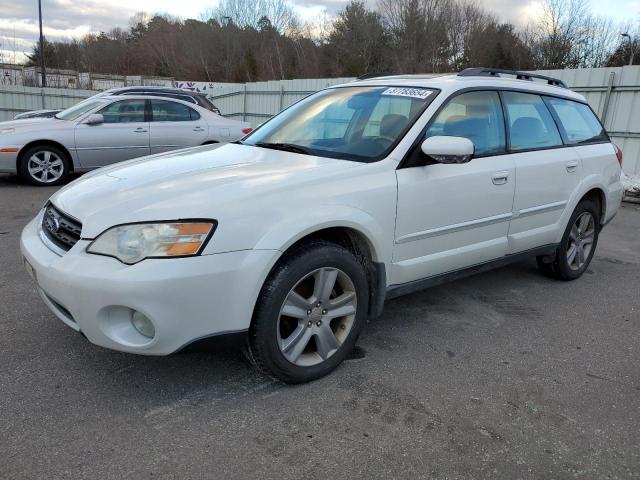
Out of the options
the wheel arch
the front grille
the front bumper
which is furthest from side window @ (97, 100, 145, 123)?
the front bumper

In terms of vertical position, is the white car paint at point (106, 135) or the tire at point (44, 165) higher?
the white car paint at point (106, 135)

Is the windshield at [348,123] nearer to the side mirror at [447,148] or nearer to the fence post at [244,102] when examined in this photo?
the side mirror at [447,148]

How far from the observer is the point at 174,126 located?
30.5 ft

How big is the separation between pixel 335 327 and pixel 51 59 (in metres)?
76.4

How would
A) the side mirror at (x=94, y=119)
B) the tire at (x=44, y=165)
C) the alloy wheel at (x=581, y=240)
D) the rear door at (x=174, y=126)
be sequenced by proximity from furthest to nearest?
the rear door at (x=174, y=126) → the side mirror at (x=94, y=119) → the tire at (x=44, y=165) → the alloy wheel at (x=581, y=240)

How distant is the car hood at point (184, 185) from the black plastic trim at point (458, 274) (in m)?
0.82

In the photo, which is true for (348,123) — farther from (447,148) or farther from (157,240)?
(157,240)

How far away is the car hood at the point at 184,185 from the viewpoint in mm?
2451

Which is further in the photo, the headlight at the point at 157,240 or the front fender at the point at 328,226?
the front fender at the point at 328,226

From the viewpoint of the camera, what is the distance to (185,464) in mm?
2199

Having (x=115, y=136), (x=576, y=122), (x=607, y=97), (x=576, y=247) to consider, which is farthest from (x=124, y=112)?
(x=607, y=97)

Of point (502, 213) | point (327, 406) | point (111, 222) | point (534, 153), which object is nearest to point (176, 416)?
point (327, 406)

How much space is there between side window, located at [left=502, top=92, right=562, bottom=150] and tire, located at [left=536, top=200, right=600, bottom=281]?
760 mm

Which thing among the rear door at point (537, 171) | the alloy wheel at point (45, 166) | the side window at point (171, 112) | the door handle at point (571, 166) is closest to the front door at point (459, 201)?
the rear door at point (537, 171)
